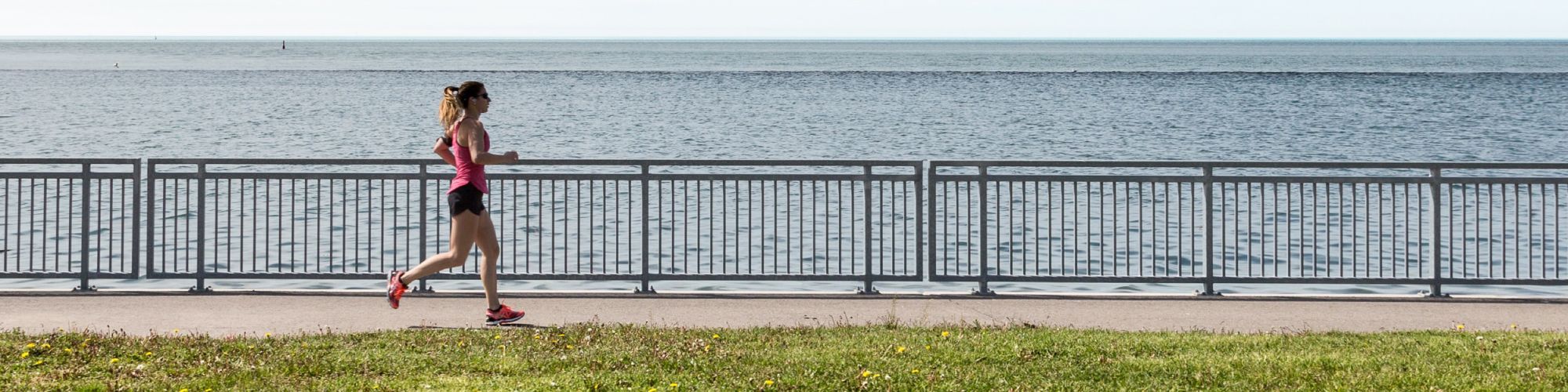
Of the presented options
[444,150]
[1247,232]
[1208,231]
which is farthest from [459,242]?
[1247,232]

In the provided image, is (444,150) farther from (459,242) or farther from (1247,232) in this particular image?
(1247,232)

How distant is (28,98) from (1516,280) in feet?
308

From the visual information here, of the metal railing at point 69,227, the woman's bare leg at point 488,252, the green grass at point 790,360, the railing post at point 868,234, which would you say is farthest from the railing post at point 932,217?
the metal railing at point 69,227

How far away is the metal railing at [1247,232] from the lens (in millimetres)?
10547

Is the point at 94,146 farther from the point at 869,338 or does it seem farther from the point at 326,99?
the point at 869,338

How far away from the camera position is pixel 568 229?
2358 centimetres

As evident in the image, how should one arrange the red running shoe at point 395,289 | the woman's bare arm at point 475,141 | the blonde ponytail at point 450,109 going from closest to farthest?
1. the woman's bare arm at point 475,141
2. the blonde ponytail at point 450,109
3. the red running shoe at point 395,289

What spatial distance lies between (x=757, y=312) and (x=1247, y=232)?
14170 mm

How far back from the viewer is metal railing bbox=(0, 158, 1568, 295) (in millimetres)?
10617

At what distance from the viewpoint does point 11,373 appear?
721cm

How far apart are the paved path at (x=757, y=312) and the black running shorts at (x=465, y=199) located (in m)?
0.70

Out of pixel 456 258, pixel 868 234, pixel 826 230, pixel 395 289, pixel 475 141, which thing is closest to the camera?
pixel 475 141

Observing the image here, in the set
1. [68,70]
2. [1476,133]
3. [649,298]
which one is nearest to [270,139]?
[1476,133]

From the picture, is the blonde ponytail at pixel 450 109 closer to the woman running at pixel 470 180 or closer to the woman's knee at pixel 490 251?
the woman running at pixel 470 180
